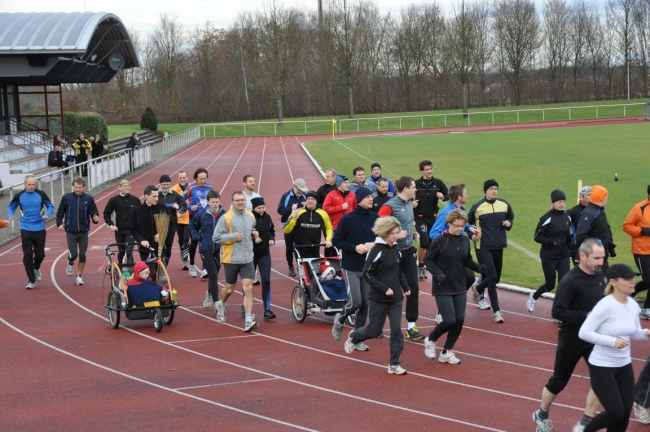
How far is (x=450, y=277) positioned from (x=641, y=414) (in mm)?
2591

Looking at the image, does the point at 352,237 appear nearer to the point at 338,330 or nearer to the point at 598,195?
the point at 338,330

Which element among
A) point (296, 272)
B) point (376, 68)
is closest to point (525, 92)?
point (376, 68)

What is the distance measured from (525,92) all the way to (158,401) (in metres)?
88.6

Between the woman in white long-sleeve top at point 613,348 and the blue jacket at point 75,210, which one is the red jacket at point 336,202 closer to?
the blue jacket at point 75,210

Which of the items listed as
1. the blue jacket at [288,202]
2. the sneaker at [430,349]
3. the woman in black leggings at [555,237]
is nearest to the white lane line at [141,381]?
the sneaker at [430,349]

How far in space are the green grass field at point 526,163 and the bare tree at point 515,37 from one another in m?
39.8

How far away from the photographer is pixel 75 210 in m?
14.8

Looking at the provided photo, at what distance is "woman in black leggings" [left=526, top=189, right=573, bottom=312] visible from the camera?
10859mm

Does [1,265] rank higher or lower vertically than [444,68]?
lower

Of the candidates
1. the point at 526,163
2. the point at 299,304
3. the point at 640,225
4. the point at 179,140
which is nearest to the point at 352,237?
the point at 299,304

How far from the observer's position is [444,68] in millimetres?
93562

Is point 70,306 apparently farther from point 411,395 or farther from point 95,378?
point 411,395

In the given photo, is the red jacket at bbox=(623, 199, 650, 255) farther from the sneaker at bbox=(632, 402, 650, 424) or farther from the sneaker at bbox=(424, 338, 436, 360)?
the sneaker at bbox=(632, 402, 650, 424)

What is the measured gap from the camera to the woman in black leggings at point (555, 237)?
1086 cm
